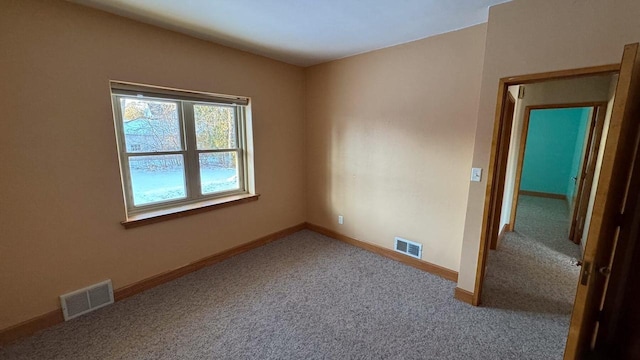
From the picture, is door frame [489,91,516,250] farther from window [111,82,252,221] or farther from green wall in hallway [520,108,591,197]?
green wall in hallway [520,108,591,197]

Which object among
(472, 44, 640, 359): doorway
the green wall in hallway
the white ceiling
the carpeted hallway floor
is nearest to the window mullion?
the white ceiling

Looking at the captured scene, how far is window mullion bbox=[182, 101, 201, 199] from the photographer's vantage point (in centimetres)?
268

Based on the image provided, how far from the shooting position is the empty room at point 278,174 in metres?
1.68

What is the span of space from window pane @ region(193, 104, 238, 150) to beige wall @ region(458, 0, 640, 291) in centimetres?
263

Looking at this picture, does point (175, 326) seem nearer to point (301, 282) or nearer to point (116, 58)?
point (301, 282)

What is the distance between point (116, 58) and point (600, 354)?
388cm

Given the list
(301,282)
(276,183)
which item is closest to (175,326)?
(301,282)

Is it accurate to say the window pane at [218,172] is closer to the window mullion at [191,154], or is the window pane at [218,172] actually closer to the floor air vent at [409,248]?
the window mullion at [191,154]

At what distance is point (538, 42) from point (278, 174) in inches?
114

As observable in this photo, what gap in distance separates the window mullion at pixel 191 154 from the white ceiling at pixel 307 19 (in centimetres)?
76

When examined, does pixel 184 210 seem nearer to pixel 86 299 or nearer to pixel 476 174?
pixel 86 299

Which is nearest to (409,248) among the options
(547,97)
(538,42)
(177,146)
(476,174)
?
(476,174)

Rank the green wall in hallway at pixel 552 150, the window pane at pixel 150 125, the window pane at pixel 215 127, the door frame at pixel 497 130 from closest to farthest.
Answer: the door frame at pixel 497 130, the window pane at pixel 150 125, the window pane at pixel 215 127, the green wall in hallway at pixel 552 150

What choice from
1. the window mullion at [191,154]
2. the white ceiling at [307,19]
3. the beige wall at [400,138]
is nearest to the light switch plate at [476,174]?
the beige wall at [400,138]
